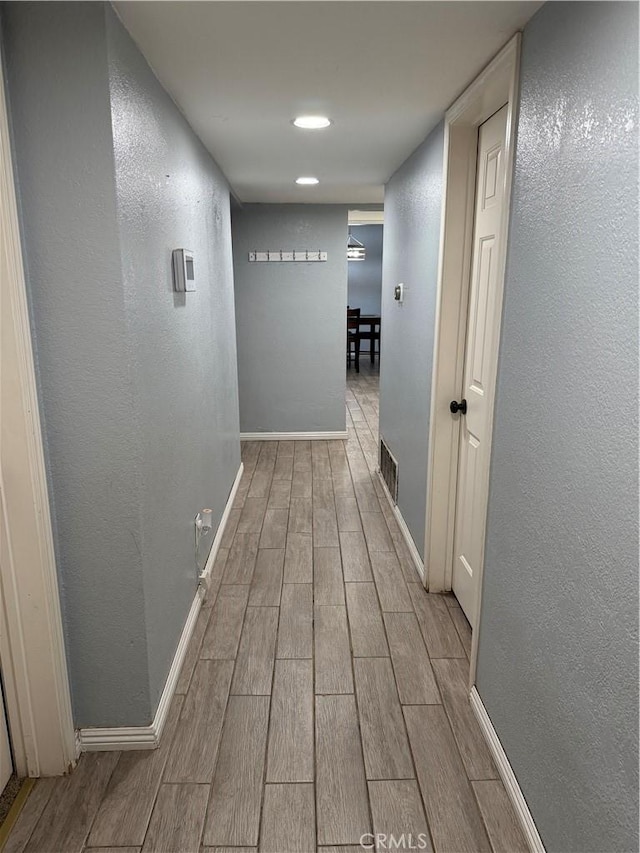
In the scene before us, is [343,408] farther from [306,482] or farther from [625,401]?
[625,401]

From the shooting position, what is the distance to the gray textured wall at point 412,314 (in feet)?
9.32

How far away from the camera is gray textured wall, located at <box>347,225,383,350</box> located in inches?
448

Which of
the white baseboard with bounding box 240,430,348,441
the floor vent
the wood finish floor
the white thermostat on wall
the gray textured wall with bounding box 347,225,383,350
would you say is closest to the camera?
the wood finish floor

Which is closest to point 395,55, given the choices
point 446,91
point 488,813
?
point 446,91

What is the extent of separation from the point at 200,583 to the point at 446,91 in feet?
7.42

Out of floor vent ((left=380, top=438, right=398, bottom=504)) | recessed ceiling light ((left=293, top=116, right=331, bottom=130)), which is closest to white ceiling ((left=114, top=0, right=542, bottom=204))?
recessed ceiling light ((left=293, top=116, right=331, bottom=130))

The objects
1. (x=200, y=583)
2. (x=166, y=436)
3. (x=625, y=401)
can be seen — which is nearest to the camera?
(x=625, y=401)

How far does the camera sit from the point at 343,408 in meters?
5.67

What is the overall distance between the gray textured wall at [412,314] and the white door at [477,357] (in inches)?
9.9

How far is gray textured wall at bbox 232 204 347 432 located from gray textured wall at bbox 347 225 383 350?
628 centimetres

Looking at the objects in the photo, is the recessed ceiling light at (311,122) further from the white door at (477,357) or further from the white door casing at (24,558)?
the white door casing at (24,558)

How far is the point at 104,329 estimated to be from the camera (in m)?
1.63

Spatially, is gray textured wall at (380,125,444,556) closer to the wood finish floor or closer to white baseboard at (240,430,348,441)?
the wood finish floor

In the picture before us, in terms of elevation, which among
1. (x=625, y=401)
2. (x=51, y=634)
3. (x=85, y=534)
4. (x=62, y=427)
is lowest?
(x=51, y=634)
